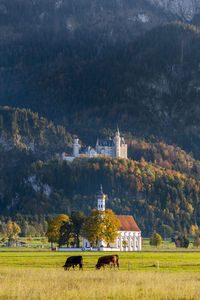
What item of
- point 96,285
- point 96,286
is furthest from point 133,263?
point 96,286

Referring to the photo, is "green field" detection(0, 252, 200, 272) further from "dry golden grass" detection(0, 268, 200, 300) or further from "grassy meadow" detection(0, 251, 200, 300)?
"dry golden grass" detection(0, 268, 200, 300)

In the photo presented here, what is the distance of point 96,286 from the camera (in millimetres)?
68750

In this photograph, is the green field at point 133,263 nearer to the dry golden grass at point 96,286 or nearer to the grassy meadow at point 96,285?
the grassy meadow at point 96,285

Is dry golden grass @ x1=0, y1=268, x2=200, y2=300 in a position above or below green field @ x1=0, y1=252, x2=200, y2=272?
below

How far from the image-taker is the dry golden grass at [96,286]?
63.0 meters

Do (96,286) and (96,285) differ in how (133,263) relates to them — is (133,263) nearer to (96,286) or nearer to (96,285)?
(96,285)

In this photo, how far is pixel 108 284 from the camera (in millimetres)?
70625

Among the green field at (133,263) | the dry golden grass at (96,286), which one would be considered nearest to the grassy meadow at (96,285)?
the dry golden grass at (96,286)

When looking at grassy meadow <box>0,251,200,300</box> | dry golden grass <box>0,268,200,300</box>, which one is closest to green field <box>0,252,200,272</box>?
grassy meadow <box>0,251,200,300</box>

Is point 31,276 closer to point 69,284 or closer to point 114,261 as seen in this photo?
point 69,284

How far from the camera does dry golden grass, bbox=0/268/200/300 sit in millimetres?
63000

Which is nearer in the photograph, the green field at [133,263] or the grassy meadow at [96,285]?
the grassy meadow at [96,285]

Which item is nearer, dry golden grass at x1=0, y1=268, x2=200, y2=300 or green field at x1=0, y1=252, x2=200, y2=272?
dry golden grass at x1=0, y1=268, x2=200, y2=300

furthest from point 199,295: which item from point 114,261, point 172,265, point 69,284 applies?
point 172,265
